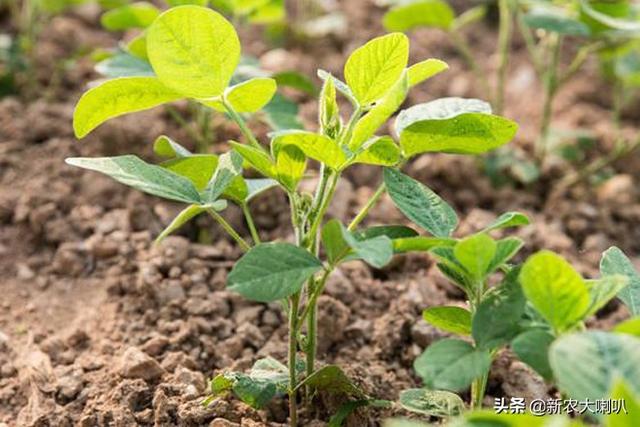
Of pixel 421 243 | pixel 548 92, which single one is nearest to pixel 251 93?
pixel 421 243

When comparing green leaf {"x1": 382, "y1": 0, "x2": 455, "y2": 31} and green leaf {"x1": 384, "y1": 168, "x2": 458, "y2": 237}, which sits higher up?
green leaf {"x1": 384, "y1": 168, "x2": 458, "y2": 237}

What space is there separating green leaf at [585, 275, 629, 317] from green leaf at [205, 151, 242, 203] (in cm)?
52

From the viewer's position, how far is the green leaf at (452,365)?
1.17m

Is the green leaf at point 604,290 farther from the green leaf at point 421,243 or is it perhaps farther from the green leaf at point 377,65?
the green leaf at point 377,65

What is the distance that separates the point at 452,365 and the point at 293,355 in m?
0.32

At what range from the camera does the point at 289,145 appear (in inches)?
52.8

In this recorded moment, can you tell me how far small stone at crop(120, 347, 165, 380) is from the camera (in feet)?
5.21

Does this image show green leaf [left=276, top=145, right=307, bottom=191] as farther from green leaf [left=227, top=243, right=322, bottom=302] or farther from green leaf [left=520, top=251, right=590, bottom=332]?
green leaf [left=520, top=251, right=590, bottom=332]

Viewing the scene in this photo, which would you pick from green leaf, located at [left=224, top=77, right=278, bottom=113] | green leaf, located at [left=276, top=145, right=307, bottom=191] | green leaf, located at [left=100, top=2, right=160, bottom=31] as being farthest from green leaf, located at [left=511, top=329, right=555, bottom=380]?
green leaf, located at [left=100, top=2, right=160, bottom=31]

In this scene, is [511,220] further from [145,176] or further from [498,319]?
[145,176]

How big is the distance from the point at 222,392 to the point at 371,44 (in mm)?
578

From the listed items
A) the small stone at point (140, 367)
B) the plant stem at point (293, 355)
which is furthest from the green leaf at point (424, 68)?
the small stone at point (140, 367)

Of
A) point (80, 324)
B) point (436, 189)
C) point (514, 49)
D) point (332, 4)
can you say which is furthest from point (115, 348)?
point (514, 49)

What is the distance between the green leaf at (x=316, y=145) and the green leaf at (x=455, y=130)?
139 millimetres
